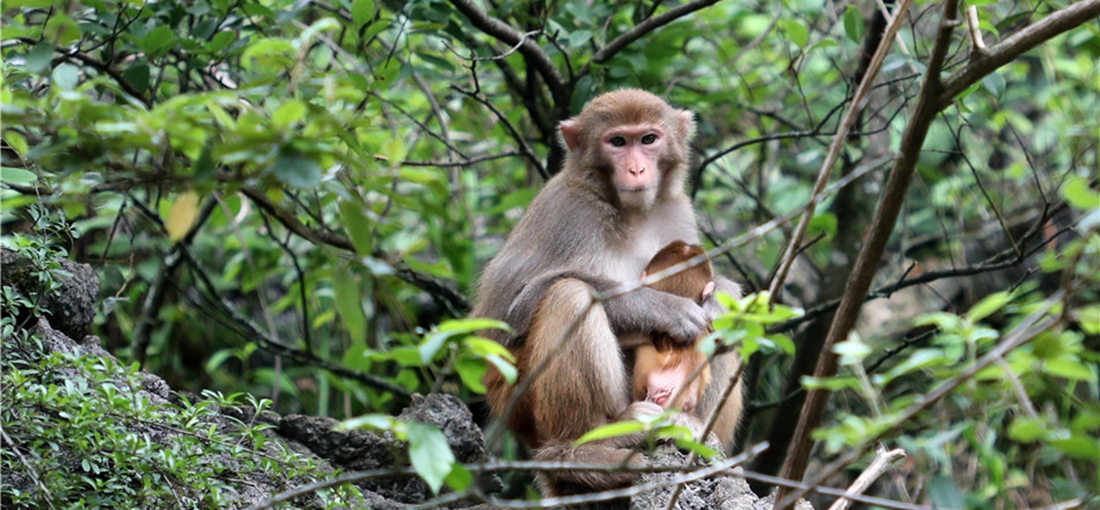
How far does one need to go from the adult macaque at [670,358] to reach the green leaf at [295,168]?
2.96 meters

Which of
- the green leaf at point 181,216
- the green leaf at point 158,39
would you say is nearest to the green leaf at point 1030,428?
the green leaf at point 181,216

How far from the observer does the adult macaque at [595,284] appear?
4750 mm

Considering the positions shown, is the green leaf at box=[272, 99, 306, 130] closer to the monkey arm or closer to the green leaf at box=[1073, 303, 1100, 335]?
the green leaf at box=[1073, 303, 1100, 335]

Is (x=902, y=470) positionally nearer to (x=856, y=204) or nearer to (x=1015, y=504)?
(x=1015, y=504)

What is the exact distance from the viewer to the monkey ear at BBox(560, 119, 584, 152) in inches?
227

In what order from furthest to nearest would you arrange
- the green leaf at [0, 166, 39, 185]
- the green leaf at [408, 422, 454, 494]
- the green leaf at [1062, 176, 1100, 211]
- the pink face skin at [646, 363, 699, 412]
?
1. the pink face skin at [646, 363, 699, 412]
2. the green leaf at [0, 166, 39, 185]
3. the green leaf at [408, 422, 454, 494]
4. the green leaf at [1062, 176, 1100, 211]

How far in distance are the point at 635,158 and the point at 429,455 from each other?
3343 mm

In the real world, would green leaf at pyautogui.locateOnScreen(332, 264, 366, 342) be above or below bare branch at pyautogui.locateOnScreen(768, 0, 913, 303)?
below

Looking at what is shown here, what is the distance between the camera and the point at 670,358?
5.15 m

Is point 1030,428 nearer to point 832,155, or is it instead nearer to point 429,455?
point 832,155

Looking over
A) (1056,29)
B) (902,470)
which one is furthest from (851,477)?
(1056,29)

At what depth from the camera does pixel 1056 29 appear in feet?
10.4

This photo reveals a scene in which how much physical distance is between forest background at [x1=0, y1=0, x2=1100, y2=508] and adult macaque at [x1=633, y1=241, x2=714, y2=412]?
70 centimetres

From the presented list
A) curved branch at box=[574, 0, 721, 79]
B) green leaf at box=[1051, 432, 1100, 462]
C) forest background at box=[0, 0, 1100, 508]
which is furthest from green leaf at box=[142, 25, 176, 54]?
green leaf at box=[1051, 432, 1100, 462]
